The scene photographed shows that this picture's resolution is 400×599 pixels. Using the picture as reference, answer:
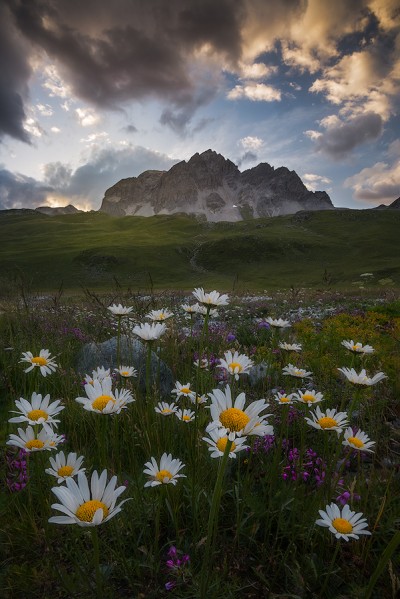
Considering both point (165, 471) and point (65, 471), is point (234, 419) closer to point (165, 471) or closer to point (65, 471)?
point (165, 471)

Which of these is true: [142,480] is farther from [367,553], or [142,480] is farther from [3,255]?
[3,255]

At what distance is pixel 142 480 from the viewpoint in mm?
2725

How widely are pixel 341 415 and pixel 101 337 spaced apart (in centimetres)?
627

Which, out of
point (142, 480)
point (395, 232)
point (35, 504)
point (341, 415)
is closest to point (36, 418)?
point (35, 504)

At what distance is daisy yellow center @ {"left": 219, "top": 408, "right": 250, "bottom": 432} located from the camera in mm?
1609

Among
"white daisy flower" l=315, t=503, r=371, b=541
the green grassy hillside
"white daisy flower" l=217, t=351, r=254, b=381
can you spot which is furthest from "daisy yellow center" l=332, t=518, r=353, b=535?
the green grassy hillside

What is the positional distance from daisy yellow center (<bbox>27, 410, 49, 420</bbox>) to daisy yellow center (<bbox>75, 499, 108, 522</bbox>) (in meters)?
0.85

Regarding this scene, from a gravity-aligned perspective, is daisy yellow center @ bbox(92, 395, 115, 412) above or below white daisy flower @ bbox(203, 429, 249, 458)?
above

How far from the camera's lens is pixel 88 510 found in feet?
4.91

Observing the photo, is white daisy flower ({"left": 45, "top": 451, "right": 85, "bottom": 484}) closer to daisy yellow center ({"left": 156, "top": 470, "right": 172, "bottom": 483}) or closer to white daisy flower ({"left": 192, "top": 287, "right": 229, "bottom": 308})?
daisy yellow center ({"left": 156, "top": 470, "right": 172, "bottom": 483})

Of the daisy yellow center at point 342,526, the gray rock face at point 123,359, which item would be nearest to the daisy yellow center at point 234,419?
the daisy yellow center at point 342,526

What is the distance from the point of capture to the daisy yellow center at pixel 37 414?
2.22 meters

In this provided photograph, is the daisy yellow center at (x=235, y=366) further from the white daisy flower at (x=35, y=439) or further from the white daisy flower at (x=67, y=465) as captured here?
the white daisy flower at (x=35, y=439)

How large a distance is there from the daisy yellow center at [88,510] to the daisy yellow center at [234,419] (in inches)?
24.8
